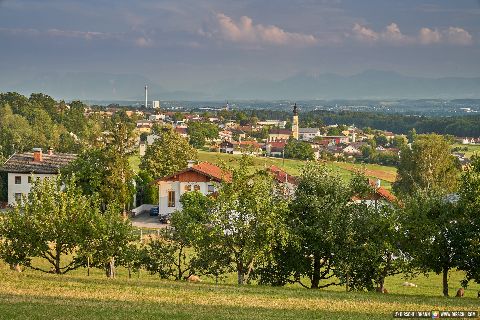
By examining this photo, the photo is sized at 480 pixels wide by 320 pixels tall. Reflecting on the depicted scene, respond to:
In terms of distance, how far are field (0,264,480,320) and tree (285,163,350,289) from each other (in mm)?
2719

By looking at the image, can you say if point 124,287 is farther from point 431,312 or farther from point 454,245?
point 454,245

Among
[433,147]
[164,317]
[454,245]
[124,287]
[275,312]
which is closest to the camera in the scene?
[164,317]

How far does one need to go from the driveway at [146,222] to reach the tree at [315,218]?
26578 millimetres

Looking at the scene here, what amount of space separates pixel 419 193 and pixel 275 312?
1223 cm

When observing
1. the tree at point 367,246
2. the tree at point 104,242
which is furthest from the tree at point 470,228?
the tree at point 104,242

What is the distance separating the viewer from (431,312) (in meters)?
20.4

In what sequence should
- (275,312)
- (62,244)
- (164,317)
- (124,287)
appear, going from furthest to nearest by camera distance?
1. (62,244)
2. (124,287)
3. (275,312)
4. (164,317)

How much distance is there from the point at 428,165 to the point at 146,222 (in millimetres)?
30970

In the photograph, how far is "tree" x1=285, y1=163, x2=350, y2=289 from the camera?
29.5 metres

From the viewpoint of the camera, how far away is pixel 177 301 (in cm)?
2241

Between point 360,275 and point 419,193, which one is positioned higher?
point 419,193

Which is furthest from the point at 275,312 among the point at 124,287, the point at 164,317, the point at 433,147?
the point at 433,147

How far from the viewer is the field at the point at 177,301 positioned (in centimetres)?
1997

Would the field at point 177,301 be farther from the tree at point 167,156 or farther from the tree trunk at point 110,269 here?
the tree at point 167,156
